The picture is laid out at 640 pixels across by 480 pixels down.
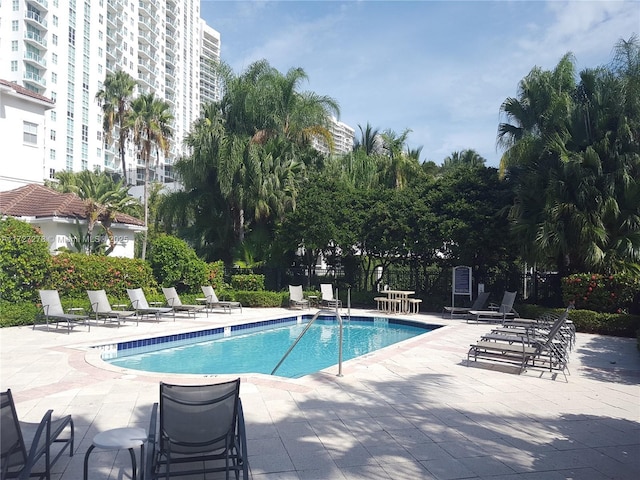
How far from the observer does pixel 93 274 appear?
1526 centimetres

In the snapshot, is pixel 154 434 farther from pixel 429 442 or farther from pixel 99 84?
pixel 99 84

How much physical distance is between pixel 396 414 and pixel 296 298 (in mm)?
13948

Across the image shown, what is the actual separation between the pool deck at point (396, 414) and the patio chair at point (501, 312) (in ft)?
18.4

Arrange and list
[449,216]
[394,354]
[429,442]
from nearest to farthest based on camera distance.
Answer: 1. [429,442]
2. [394,354]
3. [449,216]

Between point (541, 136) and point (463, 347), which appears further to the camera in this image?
point (541, 136)

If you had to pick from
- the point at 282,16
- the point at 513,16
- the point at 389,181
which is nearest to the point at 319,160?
the point at 389,181

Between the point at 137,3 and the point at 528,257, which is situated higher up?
the point at 137,3

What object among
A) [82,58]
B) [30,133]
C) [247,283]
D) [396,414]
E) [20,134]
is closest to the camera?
[396,414]

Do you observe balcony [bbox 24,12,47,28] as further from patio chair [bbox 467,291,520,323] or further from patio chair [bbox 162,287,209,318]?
patio chair [bbox 467,291,520,323]

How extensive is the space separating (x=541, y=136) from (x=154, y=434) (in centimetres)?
1623

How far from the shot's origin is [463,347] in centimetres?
1094

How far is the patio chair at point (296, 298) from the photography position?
1941 cm

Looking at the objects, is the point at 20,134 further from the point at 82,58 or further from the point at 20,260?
the point at 82,58

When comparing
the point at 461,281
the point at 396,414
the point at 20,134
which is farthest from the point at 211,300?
the point at 396,414
